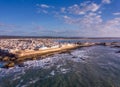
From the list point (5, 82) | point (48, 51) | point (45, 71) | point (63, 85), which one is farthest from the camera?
point (48, 51)

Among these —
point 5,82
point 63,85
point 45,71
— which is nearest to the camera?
point 63,85

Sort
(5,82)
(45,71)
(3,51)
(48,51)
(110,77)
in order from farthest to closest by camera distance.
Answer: (48,51) → (3,51) → (45,71) → (110,77) → (5,82)

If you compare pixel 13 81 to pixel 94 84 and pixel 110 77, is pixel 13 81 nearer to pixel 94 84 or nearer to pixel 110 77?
pixel 94 84

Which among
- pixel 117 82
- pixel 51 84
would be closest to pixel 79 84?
pixel 51 84

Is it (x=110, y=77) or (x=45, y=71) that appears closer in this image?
(x=110, y=77)

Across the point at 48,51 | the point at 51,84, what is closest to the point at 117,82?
the point at 51,84

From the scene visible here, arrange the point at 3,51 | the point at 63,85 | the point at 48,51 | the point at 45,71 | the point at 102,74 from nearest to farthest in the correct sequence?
the point at 63,85 < the point at 102,74 < the point at 45,71 < the point at 3,51 < the point at 48,51

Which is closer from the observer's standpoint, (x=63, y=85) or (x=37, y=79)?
(x=63, y=85)

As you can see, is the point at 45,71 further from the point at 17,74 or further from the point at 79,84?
the point at 79,84
